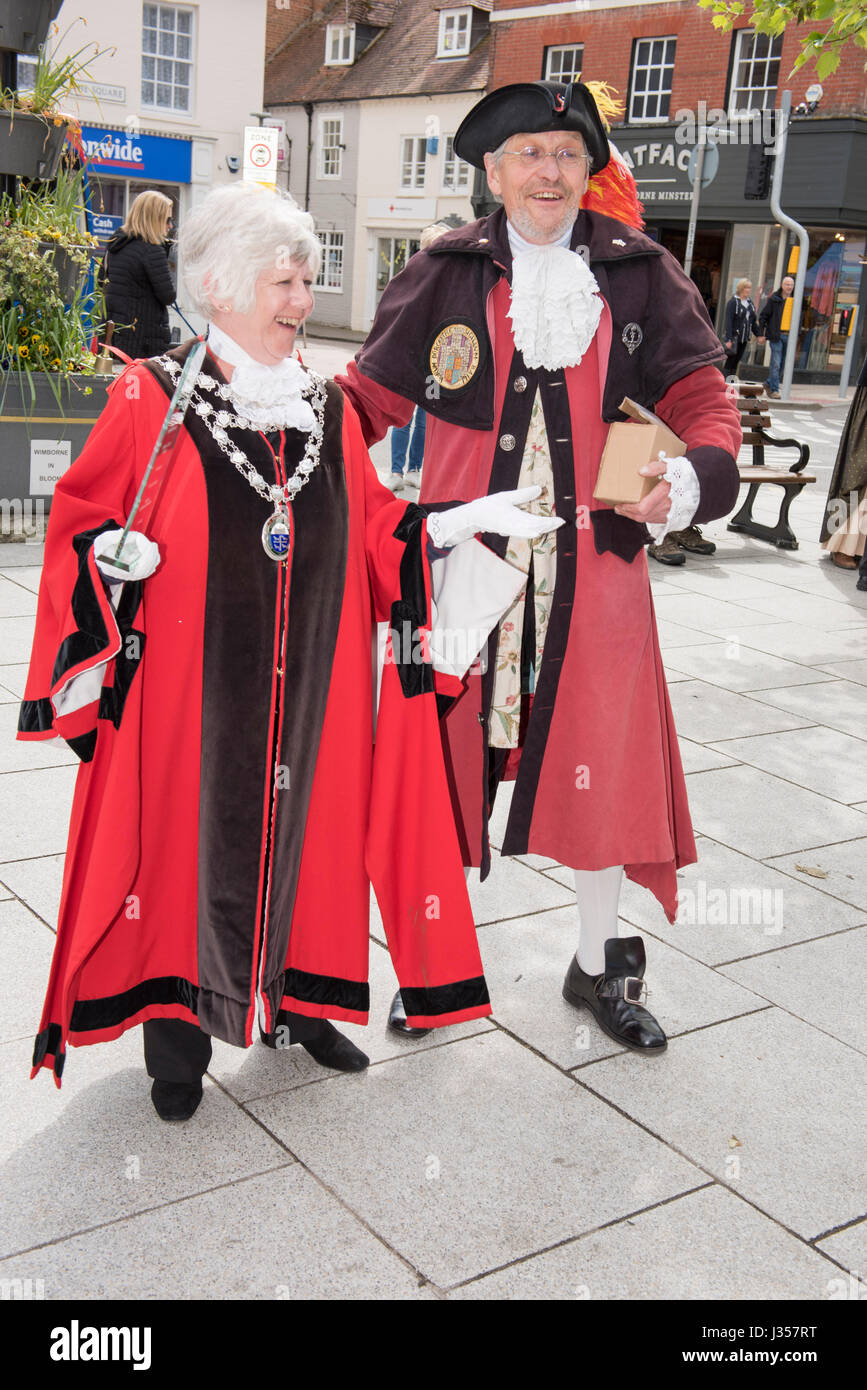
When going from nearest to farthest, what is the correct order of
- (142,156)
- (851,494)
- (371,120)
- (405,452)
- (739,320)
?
(851,494) → (405,452) → (739,320) → (142,156) → (371,120)

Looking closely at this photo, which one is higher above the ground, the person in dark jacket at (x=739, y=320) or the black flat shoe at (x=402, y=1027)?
the person in dark jacket at (x=739, y=320)

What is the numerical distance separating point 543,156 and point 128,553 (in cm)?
134

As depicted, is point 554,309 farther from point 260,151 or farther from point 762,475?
point 260,151

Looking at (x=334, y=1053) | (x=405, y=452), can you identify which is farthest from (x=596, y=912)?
(x=405, y=452)

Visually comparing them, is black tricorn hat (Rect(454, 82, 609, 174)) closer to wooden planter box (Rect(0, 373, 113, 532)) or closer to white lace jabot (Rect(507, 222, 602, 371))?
white lace jabot (Rect(507, 222, 602, 371))

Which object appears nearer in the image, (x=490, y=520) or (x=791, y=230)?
(x=490, y=520)

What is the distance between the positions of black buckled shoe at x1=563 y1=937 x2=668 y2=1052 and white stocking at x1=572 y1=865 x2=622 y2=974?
28mm

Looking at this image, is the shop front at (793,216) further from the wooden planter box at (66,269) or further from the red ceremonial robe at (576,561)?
the red ceremonial robe at (576,561)

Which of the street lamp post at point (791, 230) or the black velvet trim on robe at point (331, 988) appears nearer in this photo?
the black velvet trim on robe at point (331, 988)

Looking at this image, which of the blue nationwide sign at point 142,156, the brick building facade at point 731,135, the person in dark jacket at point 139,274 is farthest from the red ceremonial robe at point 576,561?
the blue nationwide sign at point 142,156

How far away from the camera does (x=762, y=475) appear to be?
9.62 m

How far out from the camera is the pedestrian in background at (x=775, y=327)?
2166cm

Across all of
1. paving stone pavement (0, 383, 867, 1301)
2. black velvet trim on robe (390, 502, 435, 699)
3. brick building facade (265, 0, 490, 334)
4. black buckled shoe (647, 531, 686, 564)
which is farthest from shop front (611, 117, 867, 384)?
black velvet trim on robe (390, 502, 435, 699)

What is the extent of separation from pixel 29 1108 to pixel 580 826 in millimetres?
1352
